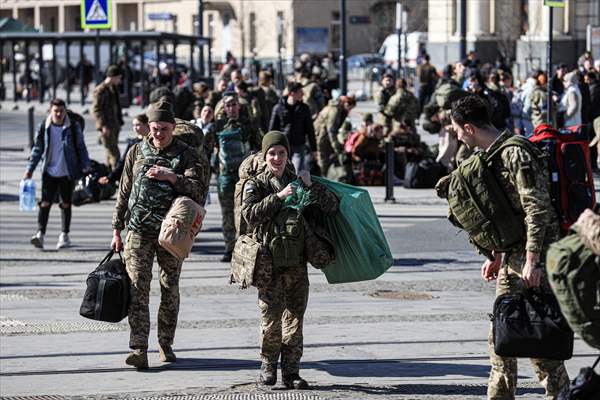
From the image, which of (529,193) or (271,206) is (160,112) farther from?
(529,193)

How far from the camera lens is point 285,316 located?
929 cm

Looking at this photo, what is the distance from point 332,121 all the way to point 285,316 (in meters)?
12.5

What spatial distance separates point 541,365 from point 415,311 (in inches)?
183

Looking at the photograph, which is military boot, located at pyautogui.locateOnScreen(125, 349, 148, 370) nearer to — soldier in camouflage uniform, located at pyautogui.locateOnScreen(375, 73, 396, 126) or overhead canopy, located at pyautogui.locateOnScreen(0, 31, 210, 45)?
soldier in camouflage uniform, located at pyautogui.locateOnScreen(375, 73, 396, 126)

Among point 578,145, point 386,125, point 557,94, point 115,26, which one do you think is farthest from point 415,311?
point 115,26

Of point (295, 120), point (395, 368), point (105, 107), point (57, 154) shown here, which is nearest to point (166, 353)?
point (395, 368)

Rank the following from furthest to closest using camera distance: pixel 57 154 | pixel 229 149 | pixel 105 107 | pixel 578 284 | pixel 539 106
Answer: pixel 539 106, pixel 105 107, pixel 57 154, pixel 229 149, pixel 578 284

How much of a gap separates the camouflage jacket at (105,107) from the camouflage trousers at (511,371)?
568 inches

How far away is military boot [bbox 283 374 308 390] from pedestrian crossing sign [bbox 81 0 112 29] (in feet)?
47.7

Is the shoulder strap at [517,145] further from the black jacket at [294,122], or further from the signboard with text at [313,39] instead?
the signboard with text at [313,39]

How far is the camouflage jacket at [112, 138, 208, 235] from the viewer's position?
31.9ft

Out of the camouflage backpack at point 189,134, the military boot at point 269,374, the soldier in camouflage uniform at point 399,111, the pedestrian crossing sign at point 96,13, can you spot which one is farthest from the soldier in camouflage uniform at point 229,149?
the soldier in camouflage uniform at point 399,111

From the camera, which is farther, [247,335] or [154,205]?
[247,335]

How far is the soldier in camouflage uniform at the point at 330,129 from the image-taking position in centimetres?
2161
